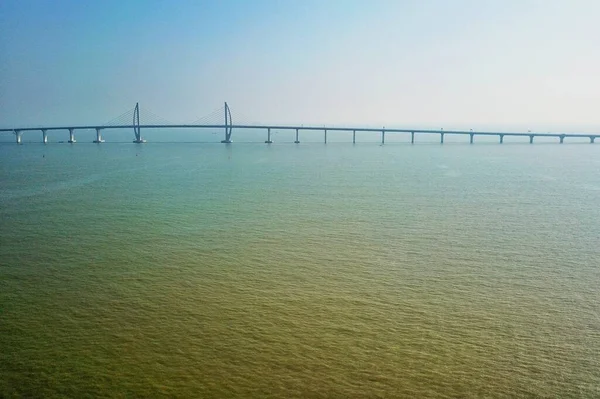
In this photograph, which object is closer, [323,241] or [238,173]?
[323,241]

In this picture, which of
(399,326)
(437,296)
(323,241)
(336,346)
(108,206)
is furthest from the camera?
(108,206)

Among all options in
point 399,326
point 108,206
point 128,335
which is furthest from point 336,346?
point 108,206

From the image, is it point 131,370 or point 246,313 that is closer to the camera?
point 131,370

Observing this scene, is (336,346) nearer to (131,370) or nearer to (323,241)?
(131,370)

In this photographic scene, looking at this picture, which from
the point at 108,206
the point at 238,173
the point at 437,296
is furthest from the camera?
the point at 238,173

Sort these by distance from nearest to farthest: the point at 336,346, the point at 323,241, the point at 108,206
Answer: the point at 336,346, the point at 323,241, the point at 108,206

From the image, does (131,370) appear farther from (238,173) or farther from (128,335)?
(238,173)

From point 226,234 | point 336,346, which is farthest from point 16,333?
point 226,234
